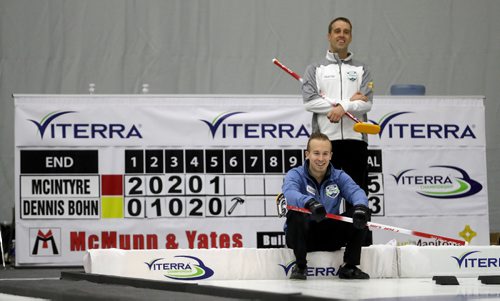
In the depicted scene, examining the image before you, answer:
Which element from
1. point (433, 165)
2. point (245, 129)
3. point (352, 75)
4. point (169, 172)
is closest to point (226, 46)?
point (245, 129)

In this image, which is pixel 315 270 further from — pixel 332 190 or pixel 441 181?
pixel 441 181

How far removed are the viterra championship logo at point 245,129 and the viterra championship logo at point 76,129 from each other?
66 cm

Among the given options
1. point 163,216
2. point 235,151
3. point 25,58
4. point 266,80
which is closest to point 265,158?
point 235,151

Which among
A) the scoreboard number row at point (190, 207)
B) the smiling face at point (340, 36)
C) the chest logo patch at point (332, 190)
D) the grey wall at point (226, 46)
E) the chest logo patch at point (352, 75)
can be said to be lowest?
the scoreboard number row at point (190, 207)

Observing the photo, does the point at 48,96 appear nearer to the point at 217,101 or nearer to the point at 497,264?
the point at 217,101

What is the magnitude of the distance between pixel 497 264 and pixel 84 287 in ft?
8.09

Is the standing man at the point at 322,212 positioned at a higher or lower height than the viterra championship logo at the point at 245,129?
lower

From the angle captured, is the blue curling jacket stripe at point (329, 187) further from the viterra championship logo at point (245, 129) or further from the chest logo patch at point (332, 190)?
the viterra championship logo at point (245, 129)

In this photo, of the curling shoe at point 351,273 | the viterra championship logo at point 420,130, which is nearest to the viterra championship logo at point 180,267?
the curling shoe at point 351,273

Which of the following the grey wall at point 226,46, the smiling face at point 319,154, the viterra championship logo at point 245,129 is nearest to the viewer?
the smiling face at point 319,154

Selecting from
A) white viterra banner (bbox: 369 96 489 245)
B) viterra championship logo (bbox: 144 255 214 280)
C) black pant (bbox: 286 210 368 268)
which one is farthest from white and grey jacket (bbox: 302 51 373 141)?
white viterra banner (bbox: 369 96 489 245)

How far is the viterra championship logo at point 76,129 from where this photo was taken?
7684 millimetres

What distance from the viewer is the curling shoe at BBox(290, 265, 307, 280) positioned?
5.16 meters

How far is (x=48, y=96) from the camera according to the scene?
7703 mm
